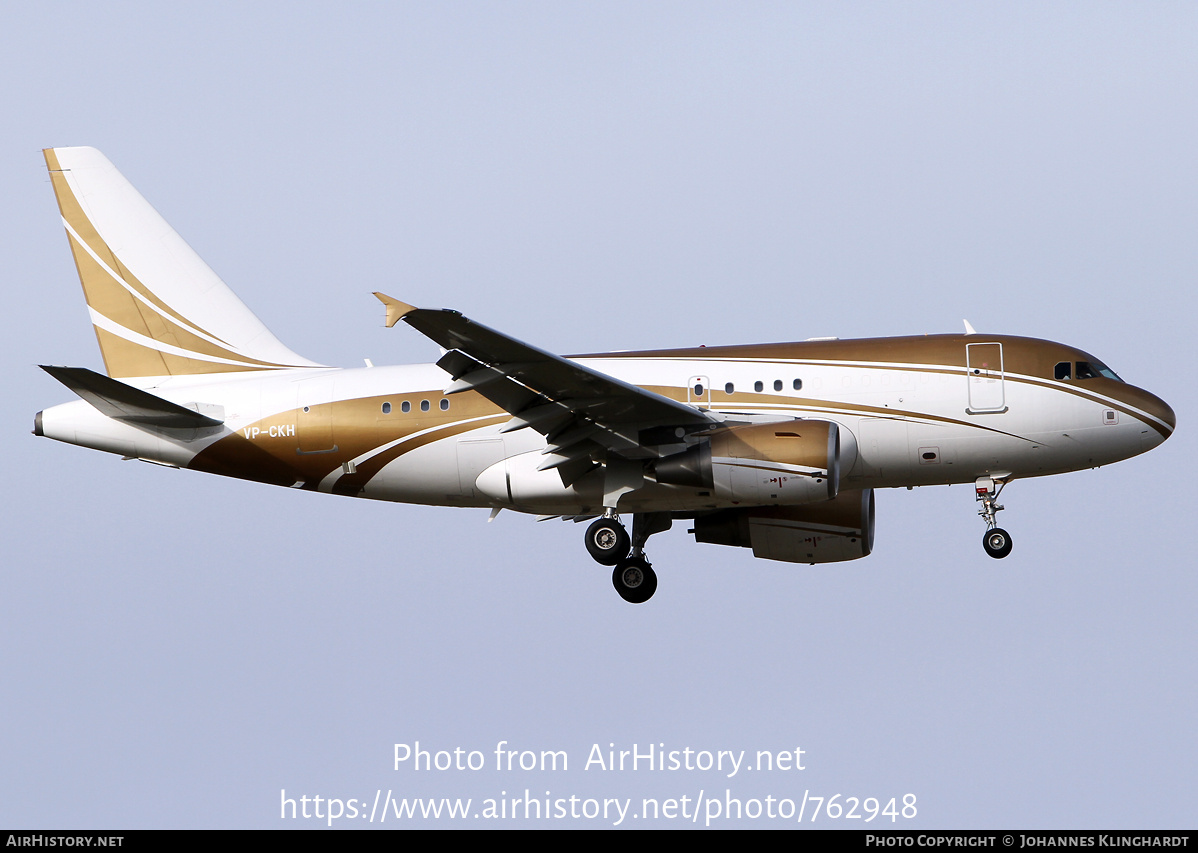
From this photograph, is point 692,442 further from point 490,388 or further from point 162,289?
point 162,289

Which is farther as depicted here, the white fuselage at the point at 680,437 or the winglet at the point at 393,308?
the white fuselage at the point at 680,437

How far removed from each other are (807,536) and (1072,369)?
21.8 feet

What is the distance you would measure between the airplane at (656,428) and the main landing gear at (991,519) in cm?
3

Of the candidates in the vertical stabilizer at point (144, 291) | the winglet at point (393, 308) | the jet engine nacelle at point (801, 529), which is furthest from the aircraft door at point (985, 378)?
the vertical stabilizer at point (144, 291)

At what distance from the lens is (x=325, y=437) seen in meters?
27.6

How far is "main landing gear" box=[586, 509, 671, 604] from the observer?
2744cm

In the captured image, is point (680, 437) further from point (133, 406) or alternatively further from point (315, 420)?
point (133, 406)

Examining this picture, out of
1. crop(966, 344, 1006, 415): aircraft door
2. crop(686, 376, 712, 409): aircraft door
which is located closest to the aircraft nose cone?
crop(966, 344, 1006, 415): aircraft door

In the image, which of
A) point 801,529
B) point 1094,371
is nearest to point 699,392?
point 801,529

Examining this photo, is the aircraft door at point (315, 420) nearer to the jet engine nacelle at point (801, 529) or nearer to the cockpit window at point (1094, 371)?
the jet engine nacelle at point (801, 529)

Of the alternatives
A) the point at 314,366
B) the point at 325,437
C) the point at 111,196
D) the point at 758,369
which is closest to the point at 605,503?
the point at 758,369

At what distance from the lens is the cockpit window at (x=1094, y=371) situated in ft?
86.3

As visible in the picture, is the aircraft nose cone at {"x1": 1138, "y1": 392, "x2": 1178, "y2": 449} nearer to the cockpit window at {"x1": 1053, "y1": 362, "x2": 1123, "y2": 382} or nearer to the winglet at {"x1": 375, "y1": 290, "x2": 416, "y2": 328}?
the cockpit window at {"x1": 1053, "y1": 362, "x2": 1123, "y2": 382}

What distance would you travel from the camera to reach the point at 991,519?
26469 mm
